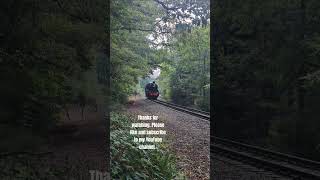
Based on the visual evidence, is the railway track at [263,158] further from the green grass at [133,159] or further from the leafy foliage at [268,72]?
the green grass at [133,159]

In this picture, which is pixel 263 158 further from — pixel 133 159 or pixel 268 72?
pixel 133 159

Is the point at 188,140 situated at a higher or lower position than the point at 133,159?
higher

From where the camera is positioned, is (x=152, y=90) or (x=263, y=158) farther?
(x=263, y=158)

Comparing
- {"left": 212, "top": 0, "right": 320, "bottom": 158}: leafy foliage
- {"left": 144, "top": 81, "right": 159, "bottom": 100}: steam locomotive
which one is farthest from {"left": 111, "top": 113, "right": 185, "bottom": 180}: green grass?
{"left": 212, "top": 0, "right": 320, "bottom": 158}: leafy foliage

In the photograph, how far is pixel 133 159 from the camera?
16.7ft

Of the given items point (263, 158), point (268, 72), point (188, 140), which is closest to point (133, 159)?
point (188, 140)

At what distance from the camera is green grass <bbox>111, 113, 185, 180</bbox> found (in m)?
5.06

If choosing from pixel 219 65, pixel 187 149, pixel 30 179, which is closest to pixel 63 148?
pixel 30 179

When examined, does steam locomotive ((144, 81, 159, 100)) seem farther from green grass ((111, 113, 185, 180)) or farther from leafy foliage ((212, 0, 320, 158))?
leafy foliage ((212, 0, 320, 158))

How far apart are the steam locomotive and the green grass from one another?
507 mm

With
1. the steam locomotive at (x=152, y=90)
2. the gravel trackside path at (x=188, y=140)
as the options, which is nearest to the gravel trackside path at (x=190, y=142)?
the gravel trackside path at (x=188, y=140)

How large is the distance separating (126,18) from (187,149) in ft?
6.19

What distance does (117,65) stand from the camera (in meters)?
5.38

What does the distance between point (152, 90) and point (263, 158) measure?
1.93 metres
